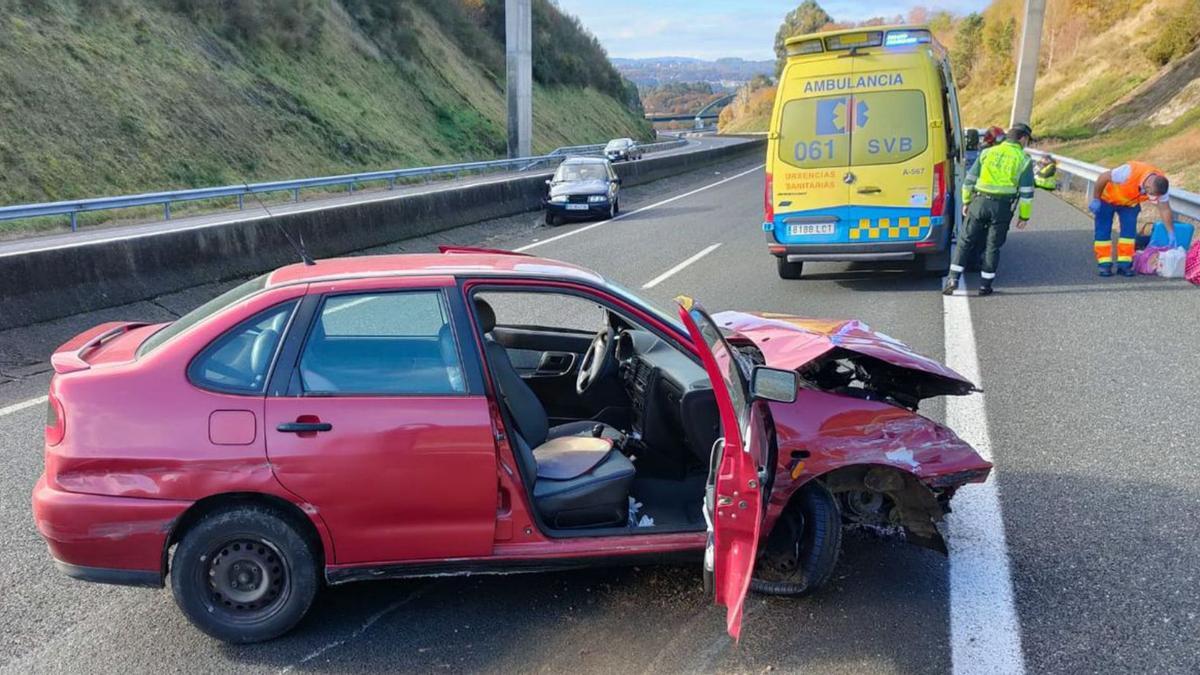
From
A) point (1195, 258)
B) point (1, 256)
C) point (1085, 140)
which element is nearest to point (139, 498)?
point (1, 256)

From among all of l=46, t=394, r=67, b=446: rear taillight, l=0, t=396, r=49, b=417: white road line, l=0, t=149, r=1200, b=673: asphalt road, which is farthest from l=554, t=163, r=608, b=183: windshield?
l=46, t=394, r=67, b=446: rear taillight

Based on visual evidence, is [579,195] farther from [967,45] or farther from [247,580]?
[967,45]

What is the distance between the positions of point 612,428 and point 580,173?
51.9 ft

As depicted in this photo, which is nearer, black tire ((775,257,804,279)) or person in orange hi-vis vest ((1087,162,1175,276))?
person in orange hi-vis vest ((1087,162,1175,276))

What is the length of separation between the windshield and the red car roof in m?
15.5

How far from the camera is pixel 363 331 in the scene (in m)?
3.80

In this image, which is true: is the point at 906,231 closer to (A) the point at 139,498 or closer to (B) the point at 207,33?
(A) the point at 139,498

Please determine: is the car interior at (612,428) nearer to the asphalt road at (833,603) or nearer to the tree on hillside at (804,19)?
the asphalt road at (833,603)

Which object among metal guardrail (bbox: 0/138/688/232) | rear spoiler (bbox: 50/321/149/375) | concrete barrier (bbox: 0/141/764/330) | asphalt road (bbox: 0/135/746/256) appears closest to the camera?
rear spoiler (bbox: 50/321/149/375)

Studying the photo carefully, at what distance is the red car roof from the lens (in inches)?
150

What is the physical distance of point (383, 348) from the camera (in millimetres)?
3686

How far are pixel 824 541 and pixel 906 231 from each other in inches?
279

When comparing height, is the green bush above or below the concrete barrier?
above

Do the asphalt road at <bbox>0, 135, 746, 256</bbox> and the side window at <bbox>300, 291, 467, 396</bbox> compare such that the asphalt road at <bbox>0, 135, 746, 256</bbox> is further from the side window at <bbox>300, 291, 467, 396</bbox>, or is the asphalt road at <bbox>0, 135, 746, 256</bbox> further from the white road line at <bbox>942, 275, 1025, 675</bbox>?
the white road line at <bbox>942, 275, 1025, 675</bbox>
